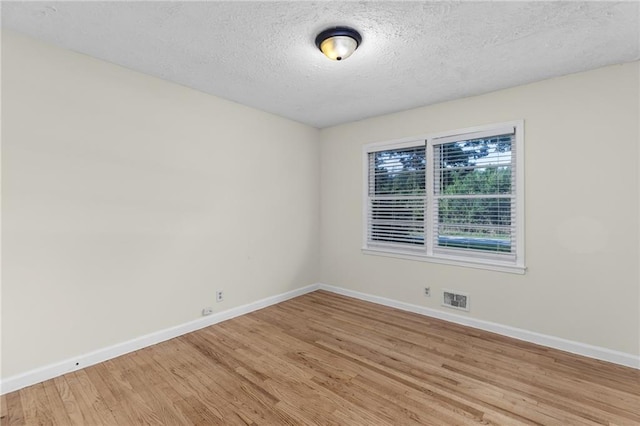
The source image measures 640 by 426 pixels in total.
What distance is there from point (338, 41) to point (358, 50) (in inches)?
12.7

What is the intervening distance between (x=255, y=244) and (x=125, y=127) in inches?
75.9

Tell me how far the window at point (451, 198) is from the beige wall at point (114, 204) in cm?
165

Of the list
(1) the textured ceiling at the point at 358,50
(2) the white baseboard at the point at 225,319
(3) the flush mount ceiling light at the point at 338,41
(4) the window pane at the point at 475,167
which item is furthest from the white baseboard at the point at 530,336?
(3) the flush mount ceiling light at the point at 338,41

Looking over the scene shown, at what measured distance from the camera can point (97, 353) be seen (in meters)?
2.57

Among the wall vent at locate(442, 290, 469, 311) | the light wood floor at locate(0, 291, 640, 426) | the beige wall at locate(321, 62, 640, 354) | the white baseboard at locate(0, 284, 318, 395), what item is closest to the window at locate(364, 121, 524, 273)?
the beige wall at locate(321, 62, 640, 354)

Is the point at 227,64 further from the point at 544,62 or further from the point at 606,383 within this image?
the point at 606,383

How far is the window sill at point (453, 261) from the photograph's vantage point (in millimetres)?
3126

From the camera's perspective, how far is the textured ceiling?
6.31ft

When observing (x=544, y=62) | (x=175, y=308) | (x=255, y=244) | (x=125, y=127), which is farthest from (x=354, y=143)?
(x=175, y=308)

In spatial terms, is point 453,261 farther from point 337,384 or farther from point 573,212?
point 337,384

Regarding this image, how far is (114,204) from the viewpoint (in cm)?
268

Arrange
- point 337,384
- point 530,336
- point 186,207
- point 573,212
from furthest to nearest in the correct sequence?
point 186,207
point 530,336
point 573,212
point 337,384

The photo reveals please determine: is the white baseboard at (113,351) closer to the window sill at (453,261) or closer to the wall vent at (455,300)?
the window sill at (453,261)

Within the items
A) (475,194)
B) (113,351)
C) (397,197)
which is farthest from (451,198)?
(113,351)
